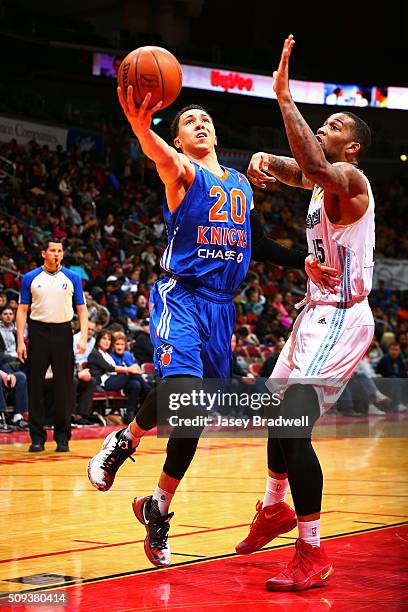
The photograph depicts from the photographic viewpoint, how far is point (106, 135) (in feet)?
80.3

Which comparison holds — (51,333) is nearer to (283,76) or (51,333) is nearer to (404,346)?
(283,76)

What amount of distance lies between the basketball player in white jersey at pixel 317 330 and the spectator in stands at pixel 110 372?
7837 millimetres

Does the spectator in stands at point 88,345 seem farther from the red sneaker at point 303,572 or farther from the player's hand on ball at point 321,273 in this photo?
the red sneaker at point 303,572

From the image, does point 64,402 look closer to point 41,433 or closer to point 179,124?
point 41,433

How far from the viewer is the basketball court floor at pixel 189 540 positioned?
3.91 meters

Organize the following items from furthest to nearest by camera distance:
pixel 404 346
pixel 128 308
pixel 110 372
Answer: pixel 404 346
pixel 128 308
pixel 110 372

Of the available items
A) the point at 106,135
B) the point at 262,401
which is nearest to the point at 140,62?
the point at 262,401

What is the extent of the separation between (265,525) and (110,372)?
26.3 feet

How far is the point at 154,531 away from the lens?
177 inches

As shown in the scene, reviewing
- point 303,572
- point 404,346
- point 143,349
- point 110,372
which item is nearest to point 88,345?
point 110,372

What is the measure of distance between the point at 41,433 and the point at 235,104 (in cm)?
2182

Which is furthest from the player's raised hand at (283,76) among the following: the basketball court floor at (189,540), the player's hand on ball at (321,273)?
the basketball court floor at (189,540)

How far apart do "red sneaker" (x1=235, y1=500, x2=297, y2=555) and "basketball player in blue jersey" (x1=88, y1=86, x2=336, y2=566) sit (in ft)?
1.44

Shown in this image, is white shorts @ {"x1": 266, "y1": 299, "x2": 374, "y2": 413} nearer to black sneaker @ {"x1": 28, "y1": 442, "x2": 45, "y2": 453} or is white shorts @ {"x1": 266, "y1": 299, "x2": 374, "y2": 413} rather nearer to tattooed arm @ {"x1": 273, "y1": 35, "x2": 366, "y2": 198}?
tattooed arm @ {"x1": 273, "y1": 35, "x2": 366, "y2": 198}
